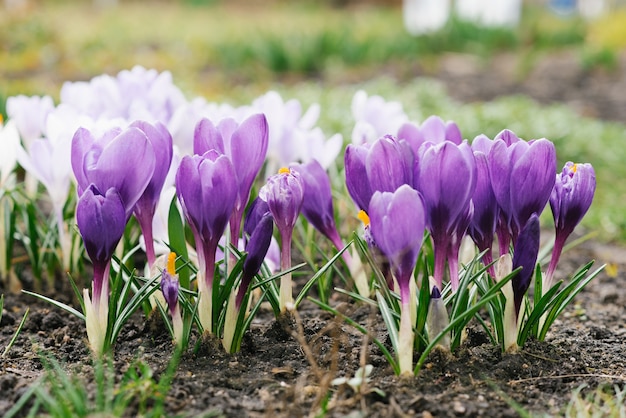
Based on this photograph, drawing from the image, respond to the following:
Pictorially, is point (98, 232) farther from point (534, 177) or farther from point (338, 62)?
point (338, 62)

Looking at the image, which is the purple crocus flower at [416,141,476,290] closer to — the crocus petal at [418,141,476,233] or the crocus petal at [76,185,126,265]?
the crocus petal at [418,141,476,233]

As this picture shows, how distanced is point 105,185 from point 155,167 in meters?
0.13

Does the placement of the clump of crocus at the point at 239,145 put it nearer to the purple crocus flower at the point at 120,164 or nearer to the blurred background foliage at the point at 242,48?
the purple crocus flower at the point at 120,164

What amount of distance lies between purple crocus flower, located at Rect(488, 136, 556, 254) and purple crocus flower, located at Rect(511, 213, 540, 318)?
0.03 meters

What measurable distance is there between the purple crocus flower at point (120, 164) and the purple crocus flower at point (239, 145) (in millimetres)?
191

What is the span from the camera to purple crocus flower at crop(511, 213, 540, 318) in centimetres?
161

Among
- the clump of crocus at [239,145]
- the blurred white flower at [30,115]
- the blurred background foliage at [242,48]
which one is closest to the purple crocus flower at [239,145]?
the clump of crocus at [239,145]

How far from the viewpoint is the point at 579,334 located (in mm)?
2084

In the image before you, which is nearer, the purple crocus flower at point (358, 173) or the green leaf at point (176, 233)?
the purple crocus flower at point (358, 173)

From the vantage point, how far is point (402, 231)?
151 centimetres

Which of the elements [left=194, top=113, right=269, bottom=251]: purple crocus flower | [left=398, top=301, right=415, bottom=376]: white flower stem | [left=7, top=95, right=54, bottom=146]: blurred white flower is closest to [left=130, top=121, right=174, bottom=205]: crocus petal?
[left=194, top=113, right=269, bottom=251]: purple crocus flower

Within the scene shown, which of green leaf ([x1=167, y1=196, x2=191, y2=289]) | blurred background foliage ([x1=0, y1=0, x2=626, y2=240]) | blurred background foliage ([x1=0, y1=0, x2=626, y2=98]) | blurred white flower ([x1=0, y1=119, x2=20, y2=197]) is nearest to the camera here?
green leaf ([x1=167, y1=196, x2=191, y2=289])

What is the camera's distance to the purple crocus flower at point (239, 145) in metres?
1.75

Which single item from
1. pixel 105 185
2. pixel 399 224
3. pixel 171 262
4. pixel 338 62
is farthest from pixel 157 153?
pixel 338 62
